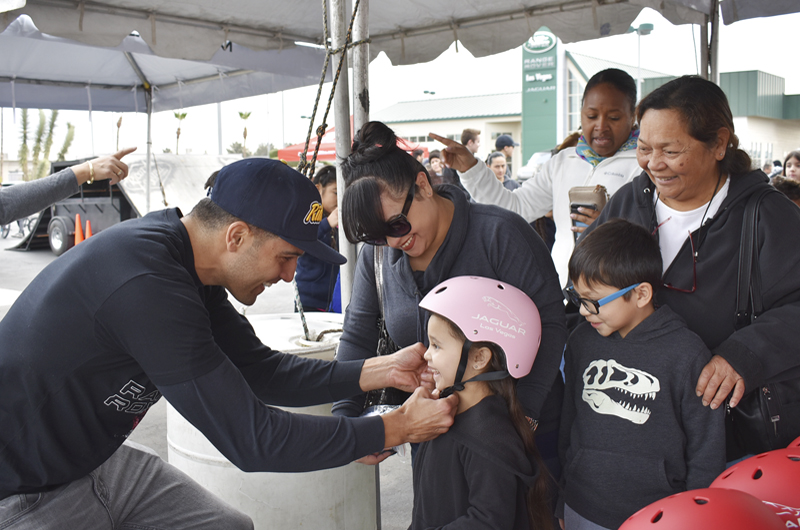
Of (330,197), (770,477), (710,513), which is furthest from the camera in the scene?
(330,197)

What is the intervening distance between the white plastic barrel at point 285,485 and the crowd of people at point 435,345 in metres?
0.45

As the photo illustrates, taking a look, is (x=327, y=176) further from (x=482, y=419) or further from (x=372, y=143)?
(x=482, y=419)

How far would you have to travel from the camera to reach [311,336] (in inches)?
113

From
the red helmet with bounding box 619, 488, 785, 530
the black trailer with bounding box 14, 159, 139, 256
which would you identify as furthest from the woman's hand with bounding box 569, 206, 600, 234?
the black trailer with bounding box 14, 159, 139, 256

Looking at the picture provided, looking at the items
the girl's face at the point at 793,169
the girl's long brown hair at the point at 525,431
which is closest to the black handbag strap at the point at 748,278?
the girl's long brown hair at the point at 525,431

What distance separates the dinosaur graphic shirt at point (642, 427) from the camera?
72.9 inches

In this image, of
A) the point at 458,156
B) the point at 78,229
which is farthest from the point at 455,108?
the point at 458,156

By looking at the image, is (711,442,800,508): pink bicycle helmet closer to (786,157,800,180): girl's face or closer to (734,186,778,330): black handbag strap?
(734,186,778,330): black handbag strap

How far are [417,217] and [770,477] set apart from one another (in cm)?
130

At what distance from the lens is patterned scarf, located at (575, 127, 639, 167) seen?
10.5ft

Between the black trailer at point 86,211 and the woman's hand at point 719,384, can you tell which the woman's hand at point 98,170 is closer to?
the woman's hand at point 719,384

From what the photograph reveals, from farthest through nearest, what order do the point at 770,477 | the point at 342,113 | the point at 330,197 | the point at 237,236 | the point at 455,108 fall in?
the point at 455,108
the point at 330,197
the point at 342,113
the point at 237,236
the point at 770,477

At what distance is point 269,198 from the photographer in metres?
1.75

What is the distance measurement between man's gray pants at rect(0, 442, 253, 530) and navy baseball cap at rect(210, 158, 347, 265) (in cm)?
96
